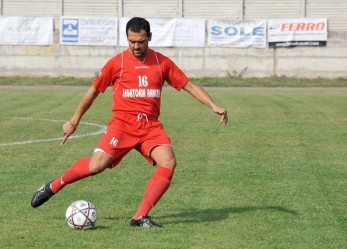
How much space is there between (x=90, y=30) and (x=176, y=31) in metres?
4.12

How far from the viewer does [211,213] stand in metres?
9.95

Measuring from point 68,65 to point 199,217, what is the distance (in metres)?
36.0

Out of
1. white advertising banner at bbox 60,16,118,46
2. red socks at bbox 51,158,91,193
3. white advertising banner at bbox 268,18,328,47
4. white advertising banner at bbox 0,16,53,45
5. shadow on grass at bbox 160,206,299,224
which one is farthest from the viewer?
white advertising banner at bbox 0,16,53,45

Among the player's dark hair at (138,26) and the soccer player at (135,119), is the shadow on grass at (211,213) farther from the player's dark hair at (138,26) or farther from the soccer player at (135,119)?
the player's dark hair at (138,26)

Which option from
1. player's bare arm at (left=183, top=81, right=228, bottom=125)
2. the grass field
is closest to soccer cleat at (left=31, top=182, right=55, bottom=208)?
the grass field

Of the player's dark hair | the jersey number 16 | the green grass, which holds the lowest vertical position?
the green grass

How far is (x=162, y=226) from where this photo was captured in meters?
9.14

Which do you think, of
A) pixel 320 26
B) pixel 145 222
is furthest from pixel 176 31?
pixel 145 222

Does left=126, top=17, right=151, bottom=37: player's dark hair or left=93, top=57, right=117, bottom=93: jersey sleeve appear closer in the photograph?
left=126, top=17, right=151, bottom=37: player's dark hair

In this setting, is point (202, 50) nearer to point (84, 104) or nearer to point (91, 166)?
point (84, 104)

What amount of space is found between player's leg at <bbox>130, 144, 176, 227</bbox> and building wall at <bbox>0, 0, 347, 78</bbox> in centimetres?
3503

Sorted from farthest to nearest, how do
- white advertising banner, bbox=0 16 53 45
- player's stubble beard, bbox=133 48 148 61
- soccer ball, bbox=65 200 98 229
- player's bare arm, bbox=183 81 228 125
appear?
white advertising banner, bbox=0 16 53 45 < player's bare arm, bbox=183 81 228 125 < player's stubble beard, bbox=133 48 148 61 < soccer ball, bbox=65 200 98 229

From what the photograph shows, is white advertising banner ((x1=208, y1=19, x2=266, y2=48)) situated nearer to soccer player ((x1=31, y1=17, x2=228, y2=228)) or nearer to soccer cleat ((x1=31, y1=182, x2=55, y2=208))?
soccer player ((x1=31, y1=17, x2=228, y2=228))

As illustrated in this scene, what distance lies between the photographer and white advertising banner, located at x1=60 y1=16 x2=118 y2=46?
44000 millimetres
